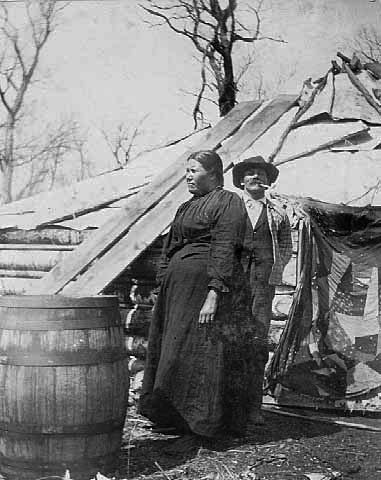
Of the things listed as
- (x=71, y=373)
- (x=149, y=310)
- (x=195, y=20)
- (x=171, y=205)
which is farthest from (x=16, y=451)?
(x=195, y=20)

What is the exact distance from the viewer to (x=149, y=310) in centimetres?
584

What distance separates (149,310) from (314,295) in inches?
55.4

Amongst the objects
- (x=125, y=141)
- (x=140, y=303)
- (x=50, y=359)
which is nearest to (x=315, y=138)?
(x=140, y=303)

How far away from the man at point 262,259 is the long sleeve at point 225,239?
651 mm

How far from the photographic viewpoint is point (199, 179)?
4344 mm

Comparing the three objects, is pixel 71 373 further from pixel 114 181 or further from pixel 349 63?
pixel 349 63

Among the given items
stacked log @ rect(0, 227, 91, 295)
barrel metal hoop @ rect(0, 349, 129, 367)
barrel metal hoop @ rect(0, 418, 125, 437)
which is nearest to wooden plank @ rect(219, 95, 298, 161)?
stacked log @ rect(0, 227, 91, 295)

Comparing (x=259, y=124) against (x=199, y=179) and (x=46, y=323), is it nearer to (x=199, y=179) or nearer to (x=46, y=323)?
(x=199, y=179)

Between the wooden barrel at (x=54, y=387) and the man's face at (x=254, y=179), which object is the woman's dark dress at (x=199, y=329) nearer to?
the wooden barrel at (x=54, y=387)

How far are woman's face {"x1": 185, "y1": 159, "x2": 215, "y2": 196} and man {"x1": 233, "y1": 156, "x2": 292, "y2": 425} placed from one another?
646 mm

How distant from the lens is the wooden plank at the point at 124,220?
18.3 ft

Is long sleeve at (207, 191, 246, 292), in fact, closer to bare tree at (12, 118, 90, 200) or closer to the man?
the man

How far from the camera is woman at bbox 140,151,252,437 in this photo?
409 cm

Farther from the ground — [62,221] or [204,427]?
[62,221]
